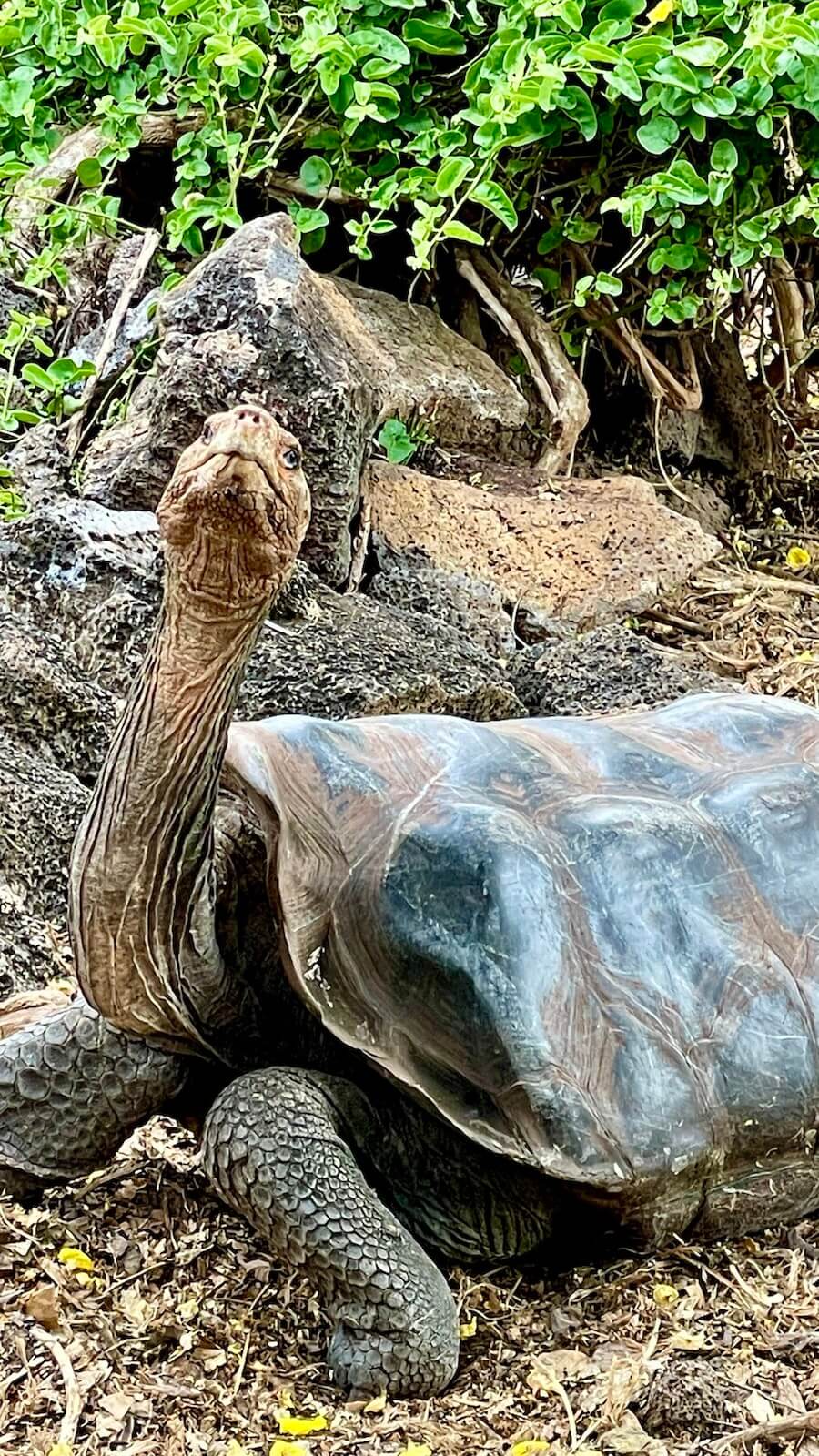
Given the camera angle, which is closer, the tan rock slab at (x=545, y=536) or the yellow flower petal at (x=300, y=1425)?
the yellow flower petal at (x=300, y=1425)

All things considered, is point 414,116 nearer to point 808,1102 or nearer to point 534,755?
point 534,755

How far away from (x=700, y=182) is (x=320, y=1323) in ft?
10.3

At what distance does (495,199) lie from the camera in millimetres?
Answer: 4082

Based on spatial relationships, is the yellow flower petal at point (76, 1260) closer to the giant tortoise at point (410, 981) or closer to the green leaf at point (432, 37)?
the giant tortoise at point (410, 981)

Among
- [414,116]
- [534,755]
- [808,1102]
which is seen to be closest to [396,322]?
[414,116]

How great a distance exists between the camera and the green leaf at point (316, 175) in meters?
4.35

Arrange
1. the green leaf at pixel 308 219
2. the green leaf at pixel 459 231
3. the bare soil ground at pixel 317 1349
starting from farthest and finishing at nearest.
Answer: the green leaf at pixel 308 219
the green leaf at pixel 459 231
the bare soil ground at pixel 317 1349

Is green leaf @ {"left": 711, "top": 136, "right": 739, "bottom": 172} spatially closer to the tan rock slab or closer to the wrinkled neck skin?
the tan rock slab

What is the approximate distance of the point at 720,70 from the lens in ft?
13.6

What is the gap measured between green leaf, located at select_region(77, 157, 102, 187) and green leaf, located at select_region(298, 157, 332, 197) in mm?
556

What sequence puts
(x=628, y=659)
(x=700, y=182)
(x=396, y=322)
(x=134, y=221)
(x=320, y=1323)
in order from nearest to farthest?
(x=320, y=1323)
(x=628, y=659)
(x=700, y=182)
(x=396, y=322)
(x=134, y=221)

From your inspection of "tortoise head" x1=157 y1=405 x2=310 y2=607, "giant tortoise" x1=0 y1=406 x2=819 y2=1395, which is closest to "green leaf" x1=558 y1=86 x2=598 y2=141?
"giant tortoise" x1=0 y1=406 x2=819 y2=1395

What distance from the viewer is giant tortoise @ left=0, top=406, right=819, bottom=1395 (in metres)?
2.11

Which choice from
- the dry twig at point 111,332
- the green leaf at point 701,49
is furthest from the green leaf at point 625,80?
the dry twig at point 111,332
